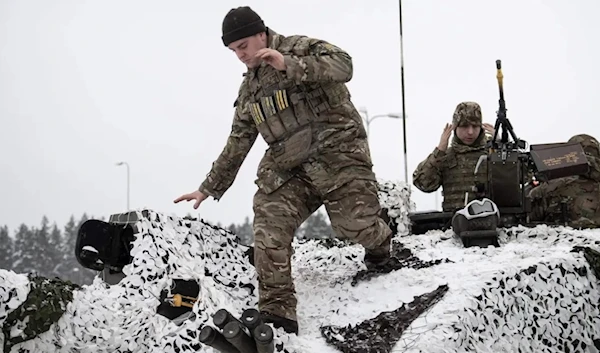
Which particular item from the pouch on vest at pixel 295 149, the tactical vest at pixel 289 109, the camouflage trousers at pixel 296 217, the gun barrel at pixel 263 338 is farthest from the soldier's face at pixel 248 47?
the gun barrel at pixel 263 338

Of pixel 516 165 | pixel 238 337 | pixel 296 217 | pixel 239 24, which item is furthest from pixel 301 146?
pixel 516 165

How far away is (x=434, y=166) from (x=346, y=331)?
3.42 metres

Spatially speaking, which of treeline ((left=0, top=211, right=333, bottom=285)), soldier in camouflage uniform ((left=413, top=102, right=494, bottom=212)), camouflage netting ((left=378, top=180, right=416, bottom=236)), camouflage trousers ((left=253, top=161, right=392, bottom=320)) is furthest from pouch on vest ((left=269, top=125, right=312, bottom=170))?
treeline ((left=0, top=211, right=333, bottom=285))

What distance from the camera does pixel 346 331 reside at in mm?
3992

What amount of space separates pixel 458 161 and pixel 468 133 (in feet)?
0.94

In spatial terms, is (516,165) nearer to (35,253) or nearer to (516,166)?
(516,166)

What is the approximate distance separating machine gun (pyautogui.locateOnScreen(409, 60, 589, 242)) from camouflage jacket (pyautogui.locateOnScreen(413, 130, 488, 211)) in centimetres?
58

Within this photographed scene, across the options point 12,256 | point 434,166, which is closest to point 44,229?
point 12,256

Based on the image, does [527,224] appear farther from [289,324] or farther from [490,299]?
[289,324]

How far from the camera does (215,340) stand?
3430 mm

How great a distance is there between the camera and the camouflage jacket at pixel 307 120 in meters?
4.47

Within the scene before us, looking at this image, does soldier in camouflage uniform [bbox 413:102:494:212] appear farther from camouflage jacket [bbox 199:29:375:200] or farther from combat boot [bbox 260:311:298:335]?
combat boot [bbox 260:311:298:335]

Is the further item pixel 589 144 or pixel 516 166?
pixel 589 144

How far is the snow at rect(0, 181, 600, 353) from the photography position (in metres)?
3.77
